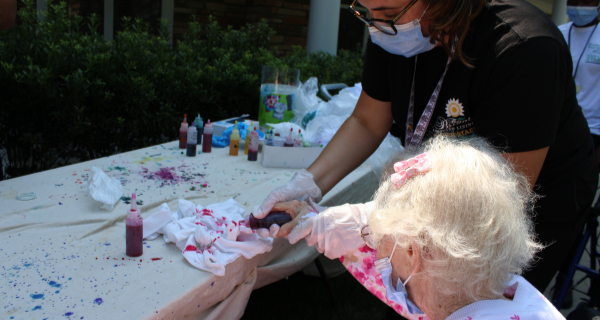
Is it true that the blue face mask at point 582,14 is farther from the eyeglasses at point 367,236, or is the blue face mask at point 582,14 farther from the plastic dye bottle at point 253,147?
the eyeglasses at point 367,236

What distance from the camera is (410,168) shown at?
124cm

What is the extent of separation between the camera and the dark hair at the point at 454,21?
139 centimetres

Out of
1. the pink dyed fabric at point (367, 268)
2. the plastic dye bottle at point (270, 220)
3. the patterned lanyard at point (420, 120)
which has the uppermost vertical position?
the patterned lanyard at point (420, 120)

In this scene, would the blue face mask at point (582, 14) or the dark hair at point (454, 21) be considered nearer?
the dark hair at point (454, 21)

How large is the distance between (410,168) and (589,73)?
3.22 metres

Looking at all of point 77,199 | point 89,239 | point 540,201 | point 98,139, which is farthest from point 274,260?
point 98,139

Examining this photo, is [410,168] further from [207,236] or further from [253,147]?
[253,147]

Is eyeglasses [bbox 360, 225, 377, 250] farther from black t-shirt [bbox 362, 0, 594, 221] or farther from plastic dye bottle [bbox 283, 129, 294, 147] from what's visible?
plastic dye bottle [bbox 283, 129, 294, 147]

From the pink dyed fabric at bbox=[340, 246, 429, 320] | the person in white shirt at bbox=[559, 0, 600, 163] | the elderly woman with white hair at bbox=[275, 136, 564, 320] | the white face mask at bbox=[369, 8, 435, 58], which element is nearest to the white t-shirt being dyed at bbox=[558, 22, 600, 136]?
the person in white shirt at bbox=[559, 0, 600, 163]

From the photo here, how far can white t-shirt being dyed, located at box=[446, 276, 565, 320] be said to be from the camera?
116 centimetres

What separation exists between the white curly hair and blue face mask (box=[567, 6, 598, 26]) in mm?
3042

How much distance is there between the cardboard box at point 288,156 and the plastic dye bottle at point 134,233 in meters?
1.28

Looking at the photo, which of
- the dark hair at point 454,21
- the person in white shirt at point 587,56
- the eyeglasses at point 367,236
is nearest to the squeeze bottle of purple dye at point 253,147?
the eyeglasses at point 367,236

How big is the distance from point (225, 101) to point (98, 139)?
1.33 m
